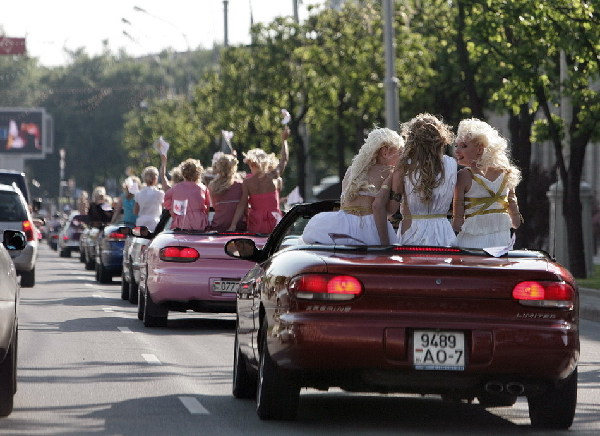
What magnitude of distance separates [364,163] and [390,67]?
24.2 m

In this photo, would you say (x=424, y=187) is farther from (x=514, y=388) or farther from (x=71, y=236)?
(x=71, y=236)

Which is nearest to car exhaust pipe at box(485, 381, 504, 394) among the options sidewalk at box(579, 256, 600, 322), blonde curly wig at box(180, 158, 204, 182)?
blonde curly wig at box(180, 158, 204, 182)

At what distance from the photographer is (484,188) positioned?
34.9 feet

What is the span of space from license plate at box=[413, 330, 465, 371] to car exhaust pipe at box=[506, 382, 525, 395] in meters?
0.27

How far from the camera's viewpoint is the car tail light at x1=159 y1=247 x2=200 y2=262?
16.9m

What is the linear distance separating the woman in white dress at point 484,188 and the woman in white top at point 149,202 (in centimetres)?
1395

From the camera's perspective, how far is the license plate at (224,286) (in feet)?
55.1

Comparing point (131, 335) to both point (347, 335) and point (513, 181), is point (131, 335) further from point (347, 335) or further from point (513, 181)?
point (347, 335)

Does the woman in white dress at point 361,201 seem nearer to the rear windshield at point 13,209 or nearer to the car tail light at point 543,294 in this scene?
the car tail light at point 543,294

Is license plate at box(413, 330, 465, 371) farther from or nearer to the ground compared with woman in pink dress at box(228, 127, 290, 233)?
nearer to the ground

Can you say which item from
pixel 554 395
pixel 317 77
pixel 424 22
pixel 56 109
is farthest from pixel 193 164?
pixel 56 109

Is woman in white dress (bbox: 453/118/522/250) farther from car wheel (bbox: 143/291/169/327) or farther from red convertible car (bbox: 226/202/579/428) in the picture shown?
car wheel (bbox: 143/291/169/327)

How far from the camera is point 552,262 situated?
9.14m

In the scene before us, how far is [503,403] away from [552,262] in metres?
1.22
